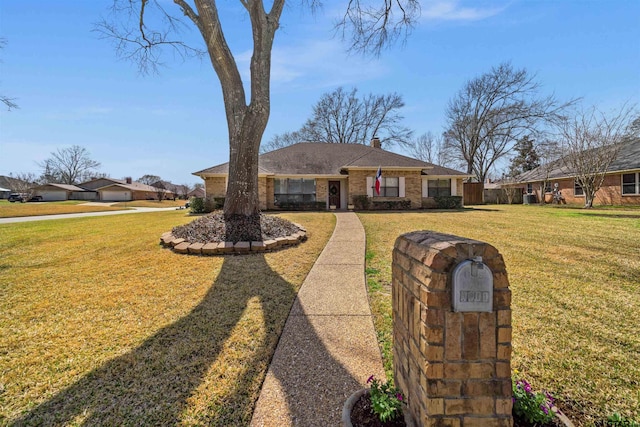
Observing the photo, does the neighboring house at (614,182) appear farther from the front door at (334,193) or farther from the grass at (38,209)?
the grass at (38,209)


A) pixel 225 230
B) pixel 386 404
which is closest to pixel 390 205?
pixel 225 230

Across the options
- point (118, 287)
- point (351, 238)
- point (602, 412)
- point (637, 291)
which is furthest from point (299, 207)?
point (602, 412)

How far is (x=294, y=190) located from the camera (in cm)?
1725

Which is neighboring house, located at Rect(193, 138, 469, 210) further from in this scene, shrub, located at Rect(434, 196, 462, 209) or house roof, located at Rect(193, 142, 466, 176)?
shrub, located at Rect(434, 196, 462, 209)

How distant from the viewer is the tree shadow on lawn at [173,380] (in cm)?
170

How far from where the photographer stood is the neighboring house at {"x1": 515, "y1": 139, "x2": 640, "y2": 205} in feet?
55.7

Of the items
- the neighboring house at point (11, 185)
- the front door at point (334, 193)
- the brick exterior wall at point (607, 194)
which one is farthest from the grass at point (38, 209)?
the brick exterior wall at point (607, 194)

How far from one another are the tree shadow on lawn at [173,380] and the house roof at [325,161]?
13.7m

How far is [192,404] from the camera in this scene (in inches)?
70.3

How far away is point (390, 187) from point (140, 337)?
16007 mm

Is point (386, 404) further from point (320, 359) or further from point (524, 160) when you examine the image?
point (524, 160)

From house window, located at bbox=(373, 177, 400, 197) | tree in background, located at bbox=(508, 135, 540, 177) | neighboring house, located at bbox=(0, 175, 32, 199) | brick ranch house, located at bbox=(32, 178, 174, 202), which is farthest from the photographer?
brick ranch house, located at bbox=(32, 178, 174, 202)

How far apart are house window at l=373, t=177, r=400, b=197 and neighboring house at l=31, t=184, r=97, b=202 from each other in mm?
53669

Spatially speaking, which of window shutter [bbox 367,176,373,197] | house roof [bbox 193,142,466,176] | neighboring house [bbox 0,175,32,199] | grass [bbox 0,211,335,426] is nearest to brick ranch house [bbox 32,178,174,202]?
neighboring house [bbox 0,175,32,199]
